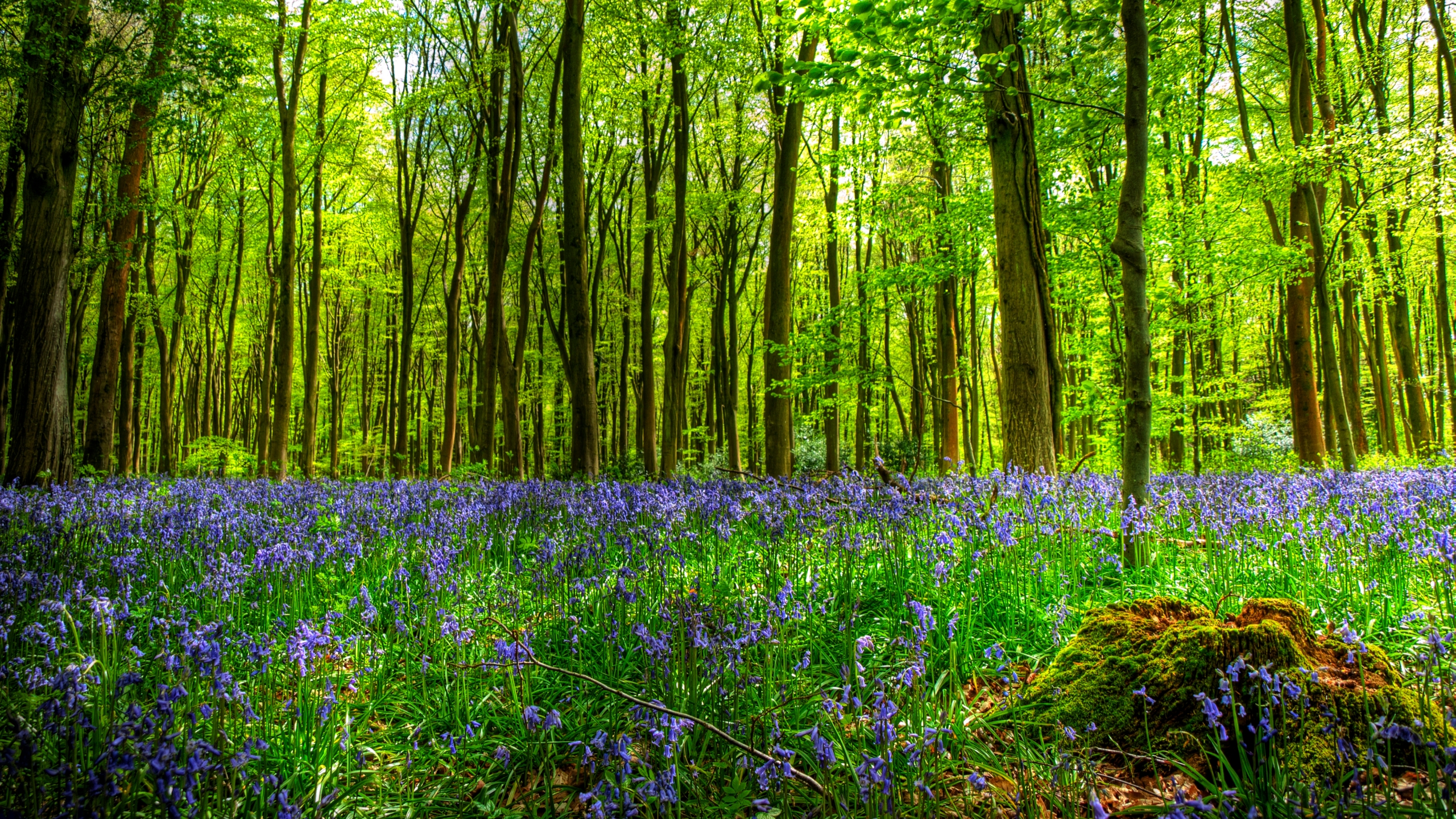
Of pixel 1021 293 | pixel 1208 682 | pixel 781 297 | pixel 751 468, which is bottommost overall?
pixel 751 468

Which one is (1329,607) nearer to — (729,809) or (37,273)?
(729,809)

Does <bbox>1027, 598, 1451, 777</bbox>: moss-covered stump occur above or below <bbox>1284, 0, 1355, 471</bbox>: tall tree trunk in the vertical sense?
below

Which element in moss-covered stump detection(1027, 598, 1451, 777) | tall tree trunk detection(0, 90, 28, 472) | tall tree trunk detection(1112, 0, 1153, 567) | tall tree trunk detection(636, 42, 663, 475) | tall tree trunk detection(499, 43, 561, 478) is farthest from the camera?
tall tree trunk detection(636, 42, 663, 475)

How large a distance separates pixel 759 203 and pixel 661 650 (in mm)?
20258

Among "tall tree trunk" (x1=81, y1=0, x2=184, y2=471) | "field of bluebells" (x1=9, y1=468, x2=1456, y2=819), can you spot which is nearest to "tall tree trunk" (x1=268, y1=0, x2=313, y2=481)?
"tall tree trunk" (x1=81, y1=0, x2=184, y2=471)

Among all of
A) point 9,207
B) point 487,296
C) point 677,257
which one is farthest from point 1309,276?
point 9,207

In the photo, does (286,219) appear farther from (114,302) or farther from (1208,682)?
(1208,682)

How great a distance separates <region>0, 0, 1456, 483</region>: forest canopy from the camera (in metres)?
7.28

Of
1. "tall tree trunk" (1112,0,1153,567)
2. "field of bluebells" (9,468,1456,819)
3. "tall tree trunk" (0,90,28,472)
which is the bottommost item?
"field of bluebells" (9,468,1456,819)

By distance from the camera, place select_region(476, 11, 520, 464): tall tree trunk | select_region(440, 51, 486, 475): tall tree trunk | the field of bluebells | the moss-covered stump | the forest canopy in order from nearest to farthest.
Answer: the field of bluebells, the moss-covered stump, the forest canopy, select_region(476, 11, 520, 464): tall tree trunk, select_region(440, 51, 486, 475): tall tree trunk

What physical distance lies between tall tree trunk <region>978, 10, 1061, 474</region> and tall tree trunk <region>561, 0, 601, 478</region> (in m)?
6.11

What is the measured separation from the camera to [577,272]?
10688mm

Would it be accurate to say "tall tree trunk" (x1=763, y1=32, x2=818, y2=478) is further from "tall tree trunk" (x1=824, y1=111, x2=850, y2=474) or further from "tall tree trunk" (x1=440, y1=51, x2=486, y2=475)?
"tall tree trunk" (x1=440, y1=51, x2=486, y2=475)

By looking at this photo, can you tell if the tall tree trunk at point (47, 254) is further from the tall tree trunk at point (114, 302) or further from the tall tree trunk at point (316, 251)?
the tall tree trunk at point (316, 251)
